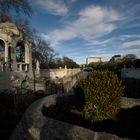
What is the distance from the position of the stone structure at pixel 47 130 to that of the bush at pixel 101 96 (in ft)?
4.58

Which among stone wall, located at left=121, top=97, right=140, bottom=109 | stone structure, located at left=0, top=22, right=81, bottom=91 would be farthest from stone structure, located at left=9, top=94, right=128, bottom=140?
stone structure, located at left=0, top=22, right=81, bottom=91

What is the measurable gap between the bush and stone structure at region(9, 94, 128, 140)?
139cm

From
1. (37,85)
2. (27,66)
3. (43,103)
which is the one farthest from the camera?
(27,66)

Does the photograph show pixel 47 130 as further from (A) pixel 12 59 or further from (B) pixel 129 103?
(A) pixel 12 59

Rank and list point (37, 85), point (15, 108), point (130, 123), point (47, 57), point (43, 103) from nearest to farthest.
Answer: point (130, 123) < point (43, 103) < point (15, 108) < point (37, 85) < point (47, 57)

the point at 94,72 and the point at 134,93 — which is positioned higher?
the point at 94,72

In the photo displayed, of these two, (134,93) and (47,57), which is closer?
(134,93)

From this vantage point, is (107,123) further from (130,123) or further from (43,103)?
(43,103)

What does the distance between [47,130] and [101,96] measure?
6.63ft

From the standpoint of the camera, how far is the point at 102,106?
8227 millimetres

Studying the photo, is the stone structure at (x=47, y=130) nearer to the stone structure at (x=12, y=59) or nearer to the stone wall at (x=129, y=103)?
the stone wall at (x=129, y=103)

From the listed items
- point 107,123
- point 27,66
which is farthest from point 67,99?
point 27,66

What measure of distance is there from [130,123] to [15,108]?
7.73 m

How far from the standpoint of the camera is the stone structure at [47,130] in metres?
6.23
